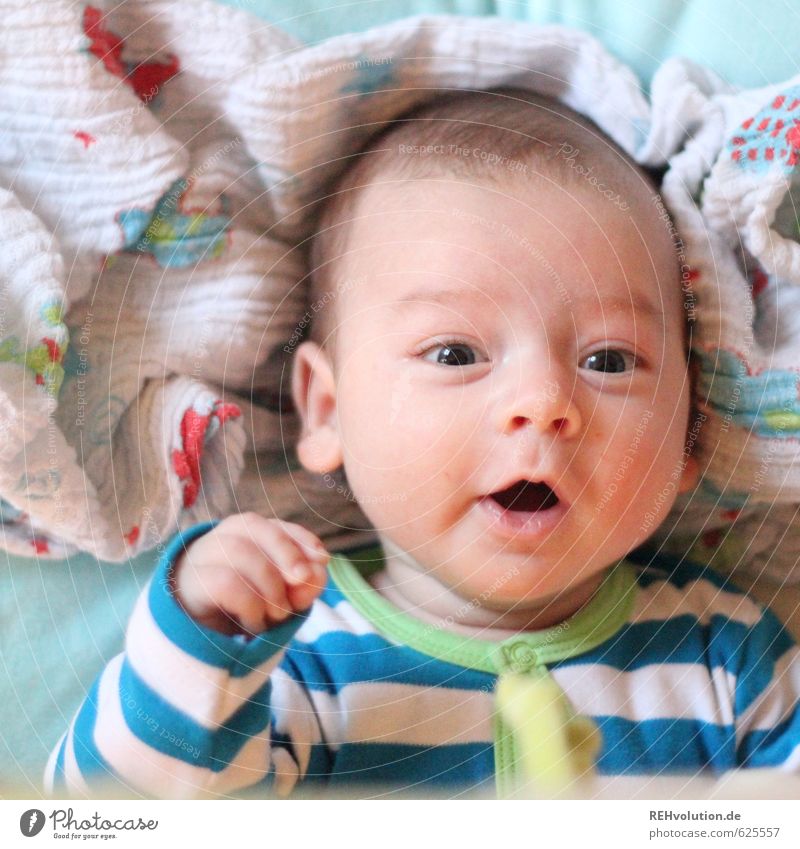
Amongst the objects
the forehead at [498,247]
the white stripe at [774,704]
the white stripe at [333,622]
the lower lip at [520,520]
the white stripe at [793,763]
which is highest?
the forehead at [498,247]

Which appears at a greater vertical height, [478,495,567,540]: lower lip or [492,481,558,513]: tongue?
[492,481,558,513]: tongue

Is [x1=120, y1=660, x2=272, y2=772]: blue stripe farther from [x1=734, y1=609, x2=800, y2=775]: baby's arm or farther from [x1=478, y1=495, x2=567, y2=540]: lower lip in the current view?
[x1=734, y1=609, x2=800, y2=775]: baby's arm

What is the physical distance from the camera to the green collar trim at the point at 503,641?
1.53ft

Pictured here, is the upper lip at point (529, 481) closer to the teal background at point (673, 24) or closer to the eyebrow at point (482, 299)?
the eyebrow at point (482, 299)

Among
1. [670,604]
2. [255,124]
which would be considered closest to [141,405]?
[255,124]

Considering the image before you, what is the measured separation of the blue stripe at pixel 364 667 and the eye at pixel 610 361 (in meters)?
0.16

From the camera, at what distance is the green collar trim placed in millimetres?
467

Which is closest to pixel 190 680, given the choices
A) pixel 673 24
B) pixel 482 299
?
pixel 482 299

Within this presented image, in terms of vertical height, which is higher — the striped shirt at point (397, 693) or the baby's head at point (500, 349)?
the baby's head at point (500, 349)

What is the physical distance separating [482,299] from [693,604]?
7.8 inches

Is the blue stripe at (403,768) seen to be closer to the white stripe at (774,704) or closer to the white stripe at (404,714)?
the white stripe at (404,714)

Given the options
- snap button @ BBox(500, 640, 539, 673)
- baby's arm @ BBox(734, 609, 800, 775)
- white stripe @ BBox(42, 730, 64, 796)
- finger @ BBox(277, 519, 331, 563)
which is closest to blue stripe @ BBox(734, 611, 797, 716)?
baby's arm @ BBox(734, 609, 800, 775)

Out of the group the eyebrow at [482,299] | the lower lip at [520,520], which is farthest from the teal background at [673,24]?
the lower lip at [520,520]

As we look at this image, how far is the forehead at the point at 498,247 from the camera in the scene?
1.45 feet
